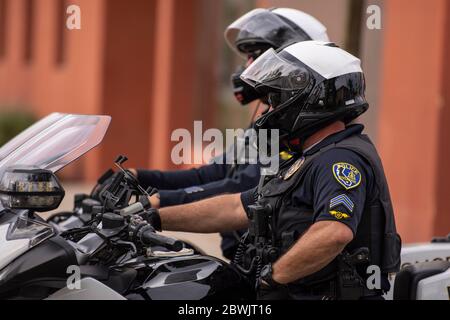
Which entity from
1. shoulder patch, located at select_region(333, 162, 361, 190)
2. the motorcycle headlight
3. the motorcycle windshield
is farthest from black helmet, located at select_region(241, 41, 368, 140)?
the motorcycle headlight

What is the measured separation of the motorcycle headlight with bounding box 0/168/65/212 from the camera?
263 cm

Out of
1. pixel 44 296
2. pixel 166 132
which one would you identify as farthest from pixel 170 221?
pixel 166 132

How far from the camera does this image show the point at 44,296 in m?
2.69

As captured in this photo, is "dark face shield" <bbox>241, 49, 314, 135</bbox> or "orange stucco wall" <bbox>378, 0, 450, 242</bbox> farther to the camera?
"orange stucco wall" <bbox>378, 0, 450, 242</bbox>

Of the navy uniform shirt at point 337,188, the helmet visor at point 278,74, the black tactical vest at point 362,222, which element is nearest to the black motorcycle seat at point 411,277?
the black tactical vest at point 362,222

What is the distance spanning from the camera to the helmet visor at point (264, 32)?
435 centimetres

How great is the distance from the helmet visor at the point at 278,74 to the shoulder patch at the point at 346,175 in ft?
1.21

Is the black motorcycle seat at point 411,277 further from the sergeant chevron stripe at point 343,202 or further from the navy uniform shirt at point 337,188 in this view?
the sergeant chevron stripe at point 343,202

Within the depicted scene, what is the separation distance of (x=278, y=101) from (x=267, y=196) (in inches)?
14.6

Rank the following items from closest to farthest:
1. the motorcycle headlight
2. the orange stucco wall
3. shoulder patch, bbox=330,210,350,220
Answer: the motorcycle headlight, shoulder patch, bbox=330,210,350,220, the orange stucco wall

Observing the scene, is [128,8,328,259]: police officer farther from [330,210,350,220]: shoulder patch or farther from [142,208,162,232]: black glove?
[330,210,350,220]: shoulder patch

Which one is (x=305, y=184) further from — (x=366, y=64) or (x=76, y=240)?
(x=366, y=64)

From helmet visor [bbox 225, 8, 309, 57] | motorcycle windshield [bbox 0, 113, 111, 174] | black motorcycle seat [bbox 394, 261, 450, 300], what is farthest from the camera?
helmet visor [bbox 225, 8, 309, 57]

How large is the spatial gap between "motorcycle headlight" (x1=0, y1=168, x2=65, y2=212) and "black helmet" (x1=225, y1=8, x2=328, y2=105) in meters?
1.83
